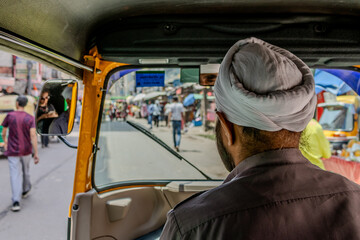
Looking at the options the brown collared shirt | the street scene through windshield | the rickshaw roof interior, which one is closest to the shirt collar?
the brown collared shirt

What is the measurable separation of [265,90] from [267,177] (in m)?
0.26

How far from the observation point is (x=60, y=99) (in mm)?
1796

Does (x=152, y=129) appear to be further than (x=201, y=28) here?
Yes

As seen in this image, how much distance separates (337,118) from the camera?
11188mm

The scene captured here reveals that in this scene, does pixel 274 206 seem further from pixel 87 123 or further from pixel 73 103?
pixel 87 123

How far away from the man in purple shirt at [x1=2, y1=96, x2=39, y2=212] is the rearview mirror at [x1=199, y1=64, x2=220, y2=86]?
15.8 feet

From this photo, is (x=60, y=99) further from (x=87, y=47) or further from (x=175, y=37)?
(x=175, y=37)

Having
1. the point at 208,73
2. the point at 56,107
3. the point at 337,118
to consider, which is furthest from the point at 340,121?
the point at 56,107

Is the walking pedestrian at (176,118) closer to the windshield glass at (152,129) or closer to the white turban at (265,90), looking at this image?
the windshield glass at (152,129)

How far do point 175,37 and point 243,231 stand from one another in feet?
4.53

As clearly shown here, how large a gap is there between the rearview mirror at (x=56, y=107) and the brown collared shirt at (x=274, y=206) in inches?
47.6

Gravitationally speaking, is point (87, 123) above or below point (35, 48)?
below

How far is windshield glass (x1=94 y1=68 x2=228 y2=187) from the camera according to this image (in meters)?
2.41

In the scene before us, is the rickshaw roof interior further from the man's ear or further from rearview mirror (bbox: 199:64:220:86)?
the man's ear
